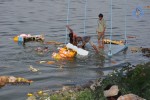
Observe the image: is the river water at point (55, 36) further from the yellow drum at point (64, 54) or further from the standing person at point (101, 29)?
the standing person at point (101, 29)

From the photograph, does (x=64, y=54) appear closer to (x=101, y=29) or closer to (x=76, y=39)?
(x=76, y=39)

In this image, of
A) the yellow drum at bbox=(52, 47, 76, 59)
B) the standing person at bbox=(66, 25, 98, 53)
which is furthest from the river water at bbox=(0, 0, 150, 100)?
the standing person at bbox=(66, 25, 98, 53)

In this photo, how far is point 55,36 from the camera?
27.8 m

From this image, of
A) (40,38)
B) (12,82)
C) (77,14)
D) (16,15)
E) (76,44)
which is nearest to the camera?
(12,82)

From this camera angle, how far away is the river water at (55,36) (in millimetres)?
16859

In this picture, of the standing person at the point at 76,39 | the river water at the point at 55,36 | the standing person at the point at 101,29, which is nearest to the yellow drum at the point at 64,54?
the river water at the point at 55,36

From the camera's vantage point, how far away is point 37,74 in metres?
17.3

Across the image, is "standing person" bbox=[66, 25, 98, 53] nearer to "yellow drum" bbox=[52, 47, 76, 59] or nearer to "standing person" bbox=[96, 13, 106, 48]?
"standing person" bbox=[96, 13, 106, 48]

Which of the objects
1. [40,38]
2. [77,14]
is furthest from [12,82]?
[77,14]

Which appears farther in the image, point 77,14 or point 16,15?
point 77,14

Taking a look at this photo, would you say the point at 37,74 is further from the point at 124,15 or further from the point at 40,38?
the point at 124,15

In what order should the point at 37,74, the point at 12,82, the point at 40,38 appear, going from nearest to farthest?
1. the point at 12,82
2. the point at 37,74
3. the point at 40,38

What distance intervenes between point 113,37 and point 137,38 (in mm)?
1957

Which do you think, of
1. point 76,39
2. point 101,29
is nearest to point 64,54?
point 76,39
